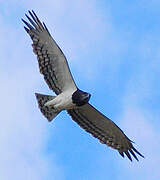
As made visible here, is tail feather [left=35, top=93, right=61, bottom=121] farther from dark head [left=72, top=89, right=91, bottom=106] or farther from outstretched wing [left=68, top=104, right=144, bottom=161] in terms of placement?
outstretched wing [left=68, top=104, right=144, bottom=161]

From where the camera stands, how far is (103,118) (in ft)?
91.9

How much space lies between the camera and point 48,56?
26984mm

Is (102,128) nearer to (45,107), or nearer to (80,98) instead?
(80,98)

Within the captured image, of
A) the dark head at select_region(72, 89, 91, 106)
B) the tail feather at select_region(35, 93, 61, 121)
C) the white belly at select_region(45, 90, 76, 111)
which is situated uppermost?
the dark head at select_region(72, 89, 91, 106)

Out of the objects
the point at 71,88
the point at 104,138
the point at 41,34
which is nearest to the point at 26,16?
the point at 41,34

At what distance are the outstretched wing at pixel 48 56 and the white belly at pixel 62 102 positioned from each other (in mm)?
316

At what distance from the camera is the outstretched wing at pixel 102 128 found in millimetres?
27938

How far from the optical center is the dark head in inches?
1056

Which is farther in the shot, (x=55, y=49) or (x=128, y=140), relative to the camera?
(x=128, y=140)

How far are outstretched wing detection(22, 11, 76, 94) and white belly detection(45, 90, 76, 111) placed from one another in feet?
1.04

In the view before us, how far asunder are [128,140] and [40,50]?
13.0 feet

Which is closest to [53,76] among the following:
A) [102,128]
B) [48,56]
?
[48,56]

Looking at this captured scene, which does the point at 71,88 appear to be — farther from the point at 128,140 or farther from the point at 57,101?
the point at 128,140

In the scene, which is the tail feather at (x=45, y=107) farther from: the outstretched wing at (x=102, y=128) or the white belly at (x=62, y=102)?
the outstretched wing at (x=102, y=128)
